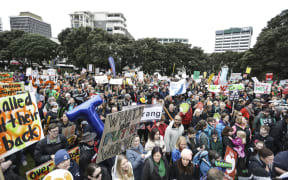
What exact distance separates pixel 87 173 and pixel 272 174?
3268 mm

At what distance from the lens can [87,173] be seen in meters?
2.47

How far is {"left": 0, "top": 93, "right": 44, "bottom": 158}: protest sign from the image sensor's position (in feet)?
7.32

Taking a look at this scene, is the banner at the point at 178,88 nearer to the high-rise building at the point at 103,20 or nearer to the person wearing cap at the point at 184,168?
the person wearing cap at the point at 184,168

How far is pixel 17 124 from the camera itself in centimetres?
240

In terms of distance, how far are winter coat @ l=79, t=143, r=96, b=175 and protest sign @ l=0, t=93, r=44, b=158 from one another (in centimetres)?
86

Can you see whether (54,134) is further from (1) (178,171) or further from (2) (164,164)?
(1) (178,171)

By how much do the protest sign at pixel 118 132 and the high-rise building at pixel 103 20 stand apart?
72.3 metres

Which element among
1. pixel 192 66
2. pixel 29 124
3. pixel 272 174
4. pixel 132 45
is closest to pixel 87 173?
pixel 29 124

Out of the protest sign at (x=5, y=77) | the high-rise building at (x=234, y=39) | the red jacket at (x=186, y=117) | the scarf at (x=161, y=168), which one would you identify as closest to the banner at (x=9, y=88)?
the protest sign at (x=5, y=77)

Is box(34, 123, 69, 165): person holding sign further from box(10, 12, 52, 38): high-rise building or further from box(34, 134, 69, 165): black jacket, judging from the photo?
box(10, 12, 52, 38): high-rise building

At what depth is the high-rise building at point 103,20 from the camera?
7125 cm

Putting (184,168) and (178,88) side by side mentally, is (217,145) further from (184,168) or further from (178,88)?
(178,88)

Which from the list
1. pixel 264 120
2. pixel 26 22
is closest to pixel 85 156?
pixel 264 120

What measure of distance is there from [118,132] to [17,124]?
1424mm
